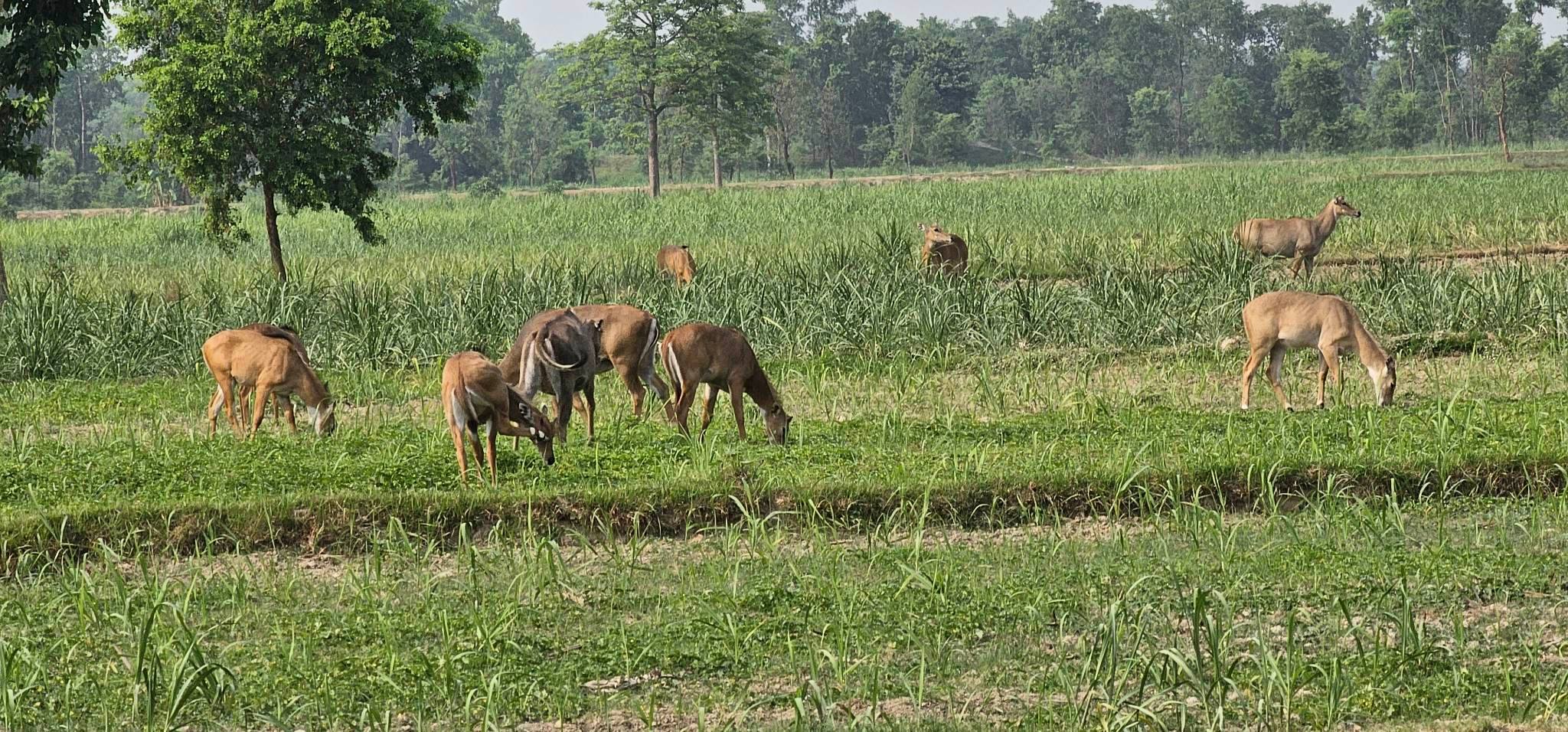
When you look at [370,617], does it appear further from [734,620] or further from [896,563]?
[896,563]

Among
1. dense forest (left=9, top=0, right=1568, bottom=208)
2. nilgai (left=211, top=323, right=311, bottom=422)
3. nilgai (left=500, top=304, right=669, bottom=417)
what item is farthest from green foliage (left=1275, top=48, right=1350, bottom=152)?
nilgai (left=211, top=323, right=311, bottom=422)

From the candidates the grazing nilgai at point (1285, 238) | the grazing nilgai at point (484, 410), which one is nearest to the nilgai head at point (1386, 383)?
the grazing nilgai at point (484, 410)

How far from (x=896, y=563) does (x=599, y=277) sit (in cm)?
1035

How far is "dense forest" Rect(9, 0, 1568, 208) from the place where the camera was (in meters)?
56.1

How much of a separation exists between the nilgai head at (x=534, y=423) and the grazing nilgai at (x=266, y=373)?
190cm

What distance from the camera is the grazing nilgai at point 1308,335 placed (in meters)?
11.5

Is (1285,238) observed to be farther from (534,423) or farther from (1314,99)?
(1314,99)

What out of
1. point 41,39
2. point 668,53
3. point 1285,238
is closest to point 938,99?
point 668,53

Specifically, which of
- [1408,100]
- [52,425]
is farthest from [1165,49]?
[52,425]

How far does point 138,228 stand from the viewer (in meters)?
37.4

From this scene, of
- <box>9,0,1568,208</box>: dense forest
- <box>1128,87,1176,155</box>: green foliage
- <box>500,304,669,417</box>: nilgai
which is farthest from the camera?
<box>1128,87,1176,155</box>: green foliage

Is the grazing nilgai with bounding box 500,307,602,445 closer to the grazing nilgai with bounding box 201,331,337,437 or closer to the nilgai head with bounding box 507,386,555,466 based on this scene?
the nilgai head with bounding box 507,386,555,466

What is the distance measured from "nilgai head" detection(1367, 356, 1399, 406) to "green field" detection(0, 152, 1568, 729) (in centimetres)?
48

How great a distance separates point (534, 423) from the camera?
923 cm
